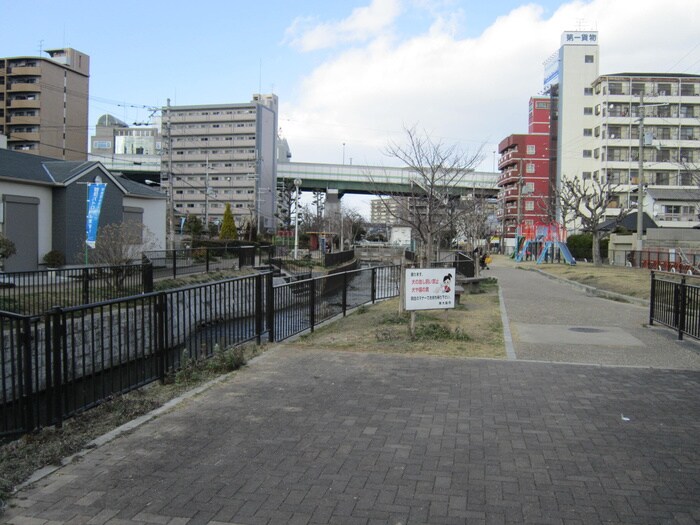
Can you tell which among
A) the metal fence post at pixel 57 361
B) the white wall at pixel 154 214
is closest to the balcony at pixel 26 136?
the white wall at pixel 154 214

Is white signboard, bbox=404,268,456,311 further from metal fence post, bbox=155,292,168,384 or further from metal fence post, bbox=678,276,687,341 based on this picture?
metal fence post, bbox=155,292,168,384

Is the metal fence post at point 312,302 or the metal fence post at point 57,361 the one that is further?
the metal fence post at point 312,302

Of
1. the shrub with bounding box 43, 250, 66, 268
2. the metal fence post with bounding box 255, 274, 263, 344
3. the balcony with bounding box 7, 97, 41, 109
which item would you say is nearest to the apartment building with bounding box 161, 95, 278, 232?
the balcony with bounding box 7, 97, 41, 109

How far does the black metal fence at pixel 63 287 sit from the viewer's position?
12.5 meters

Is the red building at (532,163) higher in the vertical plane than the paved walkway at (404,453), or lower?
higher

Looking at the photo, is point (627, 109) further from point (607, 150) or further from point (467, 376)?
point (467, 376)

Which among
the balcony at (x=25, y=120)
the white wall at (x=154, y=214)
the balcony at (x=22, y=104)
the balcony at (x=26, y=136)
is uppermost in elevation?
the balcony at (x=22, y=104)

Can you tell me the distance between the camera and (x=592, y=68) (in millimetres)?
→ 79438

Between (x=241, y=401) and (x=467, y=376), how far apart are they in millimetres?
2927

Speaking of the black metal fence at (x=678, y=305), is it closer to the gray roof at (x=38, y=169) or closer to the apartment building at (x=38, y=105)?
the gray roof at (x=38, y=169)

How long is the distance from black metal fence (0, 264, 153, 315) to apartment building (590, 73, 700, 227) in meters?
64.5

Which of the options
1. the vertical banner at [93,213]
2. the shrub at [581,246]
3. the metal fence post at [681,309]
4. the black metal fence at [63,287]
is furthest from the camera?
the shrub at [581,246]

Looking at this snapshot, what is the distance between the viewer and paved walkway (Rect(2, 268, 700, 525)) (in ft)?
12.3

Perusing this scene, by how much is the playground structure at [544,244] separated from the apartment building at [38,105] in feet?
174
